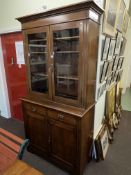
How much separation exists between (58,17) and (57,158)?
1.84m

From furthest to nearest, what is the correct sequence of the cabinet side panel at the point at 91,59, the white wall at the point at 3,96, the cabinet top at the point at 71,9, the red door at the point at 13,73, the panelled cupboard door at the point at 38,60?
the white wall at the point at 3,96 < the red door at the point at 13,73 < the panelled cupboard door at the point at 38,60 < the cabinet side panel at the point at 91,59 < the cabinet top at the point at 71,9

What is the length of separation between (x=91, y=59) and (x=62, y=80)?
1.66 ft

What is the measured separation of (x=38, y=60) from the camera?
211 centimetres

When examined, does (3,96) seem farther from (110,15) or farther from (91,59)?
(110,15)

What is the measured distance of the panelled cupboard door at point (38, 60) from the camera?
1.87 metres

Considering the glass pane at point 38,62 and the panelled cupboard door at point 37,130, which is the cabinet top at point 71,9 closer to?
the glass pane at point 38,62

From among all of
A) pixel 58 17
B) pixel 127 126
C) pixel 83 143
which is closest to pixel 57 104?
pixel 83 143

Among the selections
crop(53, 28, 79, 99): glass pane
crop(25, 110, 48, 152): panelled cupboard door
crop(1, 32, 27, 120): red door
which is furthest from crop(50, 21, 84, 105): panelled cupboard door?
crop(1, 32, 27, 120): red door

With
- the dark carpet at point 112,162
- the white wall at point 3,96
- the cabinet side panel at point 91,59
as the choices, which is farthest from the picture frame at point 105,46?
the white wall at point 3,96

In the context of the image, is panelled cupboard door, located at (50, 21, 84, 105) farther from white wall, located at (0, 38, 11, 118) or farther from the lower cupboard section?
white wall, located at (0, 38, 11, 118)

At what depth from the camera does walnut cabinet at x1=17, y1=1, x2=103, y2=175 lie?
1.54 meters

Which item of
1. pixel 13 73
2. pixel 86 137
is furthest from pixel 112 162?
pixel 13 73

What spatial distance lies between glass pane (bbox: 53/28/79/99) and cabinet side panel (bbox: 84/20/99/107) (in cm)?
16

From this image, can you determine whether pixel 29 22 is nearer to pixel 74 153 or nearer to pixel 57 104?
pixel 57 104
